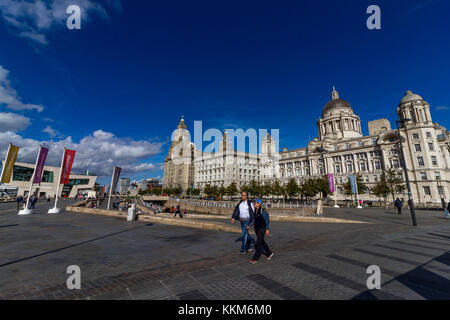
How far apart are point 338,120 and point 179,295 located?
9162 centimetres

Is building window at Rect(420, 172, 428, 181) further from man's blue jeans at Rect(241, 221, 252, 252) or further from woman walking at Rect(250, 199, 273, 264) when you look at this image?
man's blue jeans at Rect(241, 221, 252, 252)

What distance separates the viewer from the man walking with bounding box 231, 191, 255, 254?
668cm

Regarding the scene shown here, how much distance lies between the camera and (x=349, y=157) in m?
62.3

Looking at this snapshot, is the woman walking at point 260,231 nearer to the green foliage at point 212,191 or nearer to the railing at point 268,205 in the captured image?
the railing at point 268,205

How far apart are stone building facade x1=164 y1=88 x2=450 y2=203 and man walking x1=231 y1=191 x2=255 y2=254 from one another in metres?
22.8

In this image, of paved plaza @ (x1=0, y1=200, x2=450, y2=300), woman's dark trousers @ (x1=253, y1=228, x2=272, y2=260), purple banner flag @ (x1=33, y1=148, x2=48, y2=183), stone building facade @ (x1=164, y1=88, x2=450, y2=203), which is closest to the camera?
paved plaza @ (x1=0, y1=200, x2=450, y2=300)

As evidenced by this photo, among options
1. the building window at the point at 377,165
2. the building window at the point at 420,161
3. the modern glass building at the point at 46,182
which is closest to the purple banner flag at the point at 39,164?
the modern glass building at the point at 46,182

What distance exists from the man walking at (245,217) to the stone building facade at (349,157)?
2279cm

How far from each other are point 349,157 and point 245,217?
67576 mm

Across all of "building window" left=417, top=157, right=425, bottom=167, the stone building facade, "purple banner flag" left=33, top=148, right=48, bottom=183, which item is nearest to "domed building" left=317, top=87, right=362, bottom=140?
the stone building facade

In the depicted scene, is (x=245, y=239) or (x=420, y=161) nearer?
(x=245, y=239)

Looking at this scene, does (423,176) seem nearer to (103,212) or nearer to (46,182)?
(103,212)

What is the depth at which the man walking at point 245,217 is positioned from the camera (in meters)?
6.68

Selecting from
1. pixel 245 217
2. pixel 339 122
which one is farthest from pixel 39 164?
pixel 339 122
